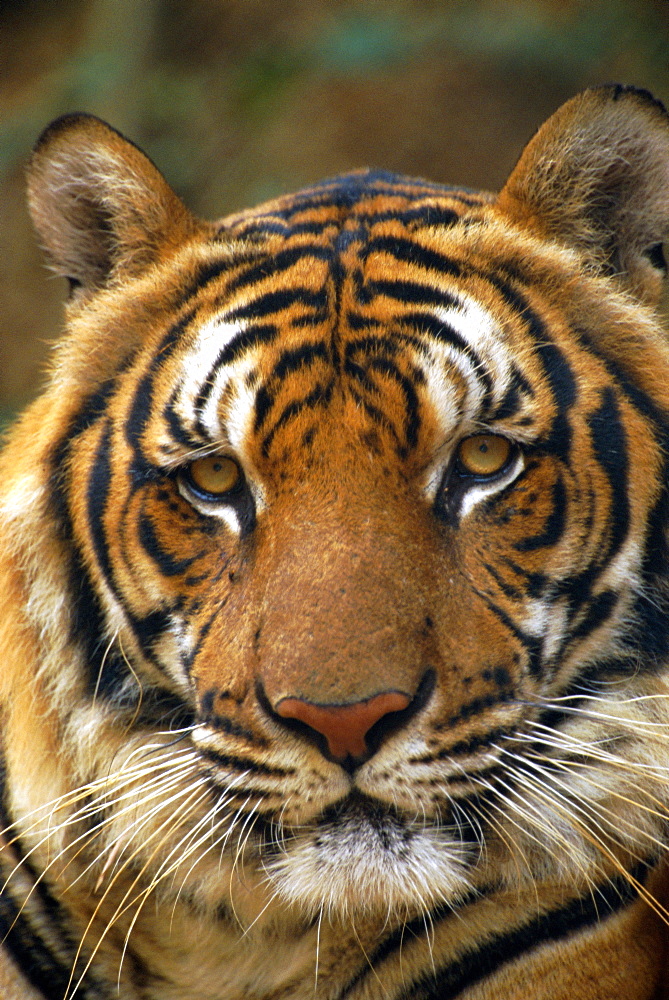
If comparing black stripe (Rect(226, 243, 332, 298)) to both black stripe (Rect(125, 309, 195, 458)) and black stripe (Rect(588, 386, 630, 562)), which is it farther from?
black stripe (Rect(588, 386, 630, 562))

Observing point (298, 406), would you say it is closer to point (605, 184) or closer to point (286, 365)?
point (286, 365)

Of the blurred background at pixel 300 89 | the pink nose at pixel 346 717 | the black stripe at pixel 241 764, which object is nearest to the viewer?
the pink nose at pixel 346 717

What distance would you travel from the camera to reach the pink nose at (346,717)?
1431mm

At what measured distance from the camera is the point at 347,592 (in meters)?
1.53

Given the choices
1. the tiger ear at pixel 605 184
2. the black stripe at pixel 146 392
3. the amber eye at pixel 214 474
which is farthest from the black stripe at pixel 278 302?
the tiger ear at pixel 605 184

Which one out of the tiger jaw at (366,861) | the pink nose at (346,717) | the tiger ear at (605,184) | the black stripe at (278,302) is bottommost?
the tiger jaw at (366,861)

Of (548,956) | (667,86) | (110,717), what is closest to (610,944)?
(548,956)

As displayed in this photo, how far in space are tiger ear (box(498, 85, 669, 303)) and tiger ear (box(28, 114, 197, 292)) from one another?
1.99ft

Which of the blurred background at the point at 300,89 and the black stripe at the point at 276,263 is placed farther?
the blurred background at the point at 300,89

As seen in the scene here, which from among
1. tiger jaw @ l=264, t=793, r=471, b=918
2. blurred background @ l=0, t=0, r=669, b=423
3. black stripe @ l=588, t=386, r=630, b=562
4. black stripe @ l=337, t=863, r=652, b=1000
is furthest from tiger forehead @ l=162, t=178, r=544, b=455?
blurred background @ l=0, t=0, r=669, b=423

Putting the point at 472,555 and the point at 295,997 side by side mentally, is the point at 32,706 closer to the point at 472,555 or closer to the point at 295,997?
the point at 295,997

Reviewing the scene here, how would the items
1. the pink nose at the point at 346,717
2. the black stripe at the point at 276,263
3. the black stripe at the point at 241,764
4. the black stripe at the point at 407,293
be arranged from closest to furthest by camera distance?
the pink nose at the point at 346,717, the black stripe at the point at 241,764, the black stripe at the point at 407,293, the black stripe at the point at 276,263

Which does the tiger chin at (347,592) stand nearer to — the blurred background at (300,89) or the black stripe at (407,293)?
the black stripe at (407,293)

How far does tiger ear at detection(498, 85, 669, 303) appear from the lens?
180 cm
